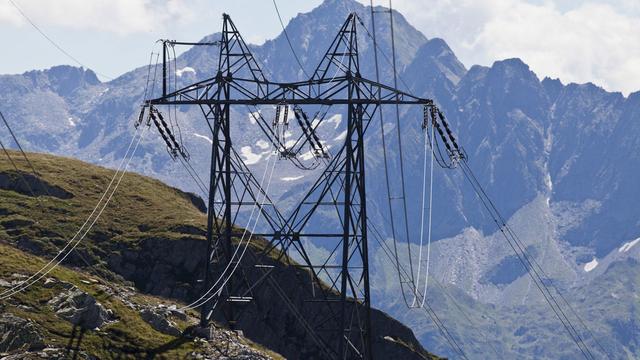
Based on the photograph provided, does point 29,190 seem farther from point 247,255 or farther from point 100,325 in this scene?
point 100,325

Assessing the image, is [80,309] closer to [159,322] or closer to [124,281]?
[159,322]

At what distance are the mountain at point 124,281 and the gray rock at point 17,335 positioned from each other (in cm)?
8

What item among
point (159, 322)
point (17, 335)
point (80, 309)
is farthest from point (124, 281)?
point (17, 335)

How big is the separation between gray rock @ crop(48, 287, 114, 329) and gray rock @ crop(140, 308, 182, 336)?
5.31 meters

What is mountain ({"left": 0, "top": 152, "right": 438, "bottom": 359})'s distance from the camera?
82500mm

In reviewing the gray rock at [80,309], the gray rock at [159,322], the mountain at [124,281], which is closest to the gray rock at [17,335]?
the mountain at [124,281]

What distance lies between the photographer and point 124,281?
11712 cm

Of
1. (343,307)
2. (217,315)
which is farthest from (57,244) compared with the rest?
(343,307)

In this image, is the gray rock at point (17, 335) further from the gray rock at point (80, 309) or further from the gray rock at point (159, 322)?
the gray rock at point (159, 322)

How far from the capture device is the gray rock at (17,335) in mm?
75812

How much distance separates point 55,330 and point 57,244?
39.9 metres

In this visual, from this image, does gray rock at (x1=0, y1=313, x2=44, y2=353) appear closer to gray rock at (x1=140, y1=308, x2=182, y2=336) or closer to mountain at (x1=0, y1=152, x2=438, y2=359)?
mountain at (x1=0, y1=152, x2=438, y2=359)

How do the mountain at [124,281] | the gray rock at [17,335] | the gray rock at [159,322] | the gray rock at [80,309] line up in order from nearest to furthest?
the gray rock at [17,335] < the mountain at [124,281] < the gray rock at [80,309] < the gray rock at [159,322]

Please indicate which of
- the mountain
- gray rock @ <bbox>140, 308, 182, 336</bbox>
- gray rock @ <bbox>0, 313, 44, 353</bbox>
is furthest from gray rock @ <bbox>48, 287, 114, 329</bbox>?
gray rock @ <bbox>140, 308, 182, 336</bbox>
